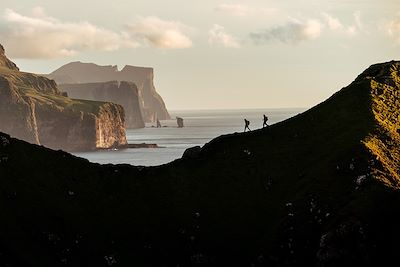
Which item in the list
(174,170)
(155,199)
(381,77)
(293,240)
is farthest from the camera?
(381,77)

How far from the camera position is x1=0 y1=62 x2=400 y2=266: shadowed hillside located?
51.2 metres

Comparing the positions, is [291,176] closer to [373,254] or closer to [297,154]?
[297,154]

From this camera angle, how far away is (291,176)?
209 feet

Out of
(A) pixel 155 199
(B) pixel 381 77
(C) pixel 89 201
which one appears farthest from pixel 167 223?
(B) pixel 381 77

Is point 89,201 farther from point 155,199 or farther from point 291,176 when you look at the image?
point 291,176

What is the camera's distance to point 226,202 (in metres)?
61.2

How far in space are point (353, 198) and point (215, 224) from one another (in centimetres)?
1436

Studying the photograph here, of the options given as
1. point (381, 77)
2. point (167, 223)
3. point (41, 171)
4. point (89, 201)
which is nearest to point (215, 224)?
point (167, 223)

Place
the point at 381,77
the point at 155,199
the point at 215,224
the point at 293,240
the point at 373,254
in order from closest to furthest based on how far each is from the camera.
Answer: the point at 373,254
the point at 293,240
the point at 215,224
the point at 155,199
the point at 381,77

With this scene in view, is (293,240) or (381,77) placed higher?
(381,77)

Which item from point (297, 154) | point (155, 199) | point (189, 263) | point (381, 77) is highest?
point (381, 77)

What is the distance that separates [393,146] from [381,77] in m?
20.6

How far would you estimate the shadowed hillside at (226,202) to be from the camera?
51156 millimetres

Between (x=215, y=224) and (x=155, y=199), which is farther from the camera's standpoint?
(x=155, y=199)
